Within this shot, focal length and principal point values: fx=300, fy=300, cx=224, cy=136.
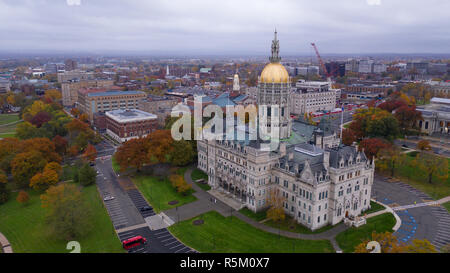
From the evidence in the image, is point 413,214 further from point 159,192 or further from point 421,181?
point 159,192

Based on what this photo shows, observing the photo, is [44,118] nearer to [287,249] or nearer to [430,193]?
[287,249]

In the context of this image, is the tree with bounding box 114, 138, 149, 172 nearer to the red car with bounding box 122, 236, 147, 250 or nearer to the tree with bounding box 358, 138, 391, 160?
the red car with bounding box 122, 236, 147, 250

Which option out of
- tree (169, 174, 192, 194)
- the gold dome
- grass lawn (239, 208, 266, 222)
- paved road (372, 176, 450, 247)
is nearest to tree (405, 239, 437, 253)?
paved road (372, 176, 450, 247)

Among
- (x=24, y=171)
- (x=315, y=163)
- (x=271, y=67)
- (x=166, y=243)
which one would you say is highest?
(x=271, y=67)

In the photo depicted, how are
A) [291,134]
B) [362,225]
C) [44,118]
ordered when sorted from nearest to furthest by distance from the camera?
[362,225] → [291,134] → [44,118]

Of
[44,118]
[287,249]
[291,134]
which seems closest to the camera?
[287,249]

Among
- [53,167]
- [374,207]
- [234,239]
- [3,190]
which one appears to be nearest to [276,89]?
[374,207]

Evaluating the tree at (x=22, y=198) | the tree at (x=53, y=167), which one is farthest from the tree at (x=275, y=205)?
the tree at (x=22, y=198)

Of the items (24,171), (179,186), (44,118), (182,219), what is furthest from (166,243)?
(44,118)

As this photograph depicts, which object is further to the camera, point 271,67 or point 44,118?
point 44,118
